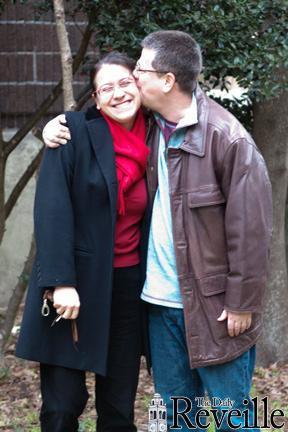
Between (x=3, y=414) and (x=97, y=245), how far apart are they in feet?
6.33

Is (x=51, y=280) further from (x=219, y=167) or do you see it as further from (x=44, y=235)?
(x=219, y=167)

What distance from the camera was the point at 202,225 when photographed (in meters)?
3.59

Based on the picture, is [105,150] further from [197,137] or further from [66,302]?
[66,302]

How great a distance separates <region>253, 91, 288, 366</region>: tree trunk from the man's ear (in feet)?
7.36

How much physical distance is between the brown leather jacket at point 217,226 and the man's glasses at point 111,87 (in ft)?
1.03

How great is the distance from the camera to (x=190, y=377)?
3.85 m

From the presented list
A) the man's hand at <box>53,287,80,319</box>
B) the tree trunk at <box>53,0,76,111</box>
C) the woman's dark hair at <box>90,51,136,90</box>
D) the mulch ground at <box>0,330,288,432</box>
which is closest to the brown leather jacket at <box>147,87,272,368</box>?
the woman's dark hair at <box>90,51,136,90</box>

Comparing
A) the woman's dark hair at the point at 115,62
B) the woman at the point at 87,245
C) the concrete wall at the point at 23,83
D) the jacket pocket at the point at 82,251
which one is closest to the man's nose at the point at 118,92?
the woman at the point at 87,245

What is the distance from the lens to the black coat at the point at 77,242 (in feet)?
11.8

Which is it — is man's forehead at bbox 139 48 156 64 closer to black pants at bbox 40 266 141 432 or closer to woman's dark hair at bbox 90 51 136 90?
woman's dark hair at bbox 90 51 136 90

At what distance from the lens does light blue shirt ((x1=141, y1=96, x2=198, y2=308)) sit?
144 inches

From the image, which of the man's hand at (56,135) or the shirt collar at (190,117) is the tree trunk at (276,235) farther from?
the man's hand at (56,135)

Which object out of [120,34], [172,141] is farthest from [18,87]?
[172,141]

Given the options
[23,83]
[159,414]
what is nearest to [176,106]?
[159,414]
